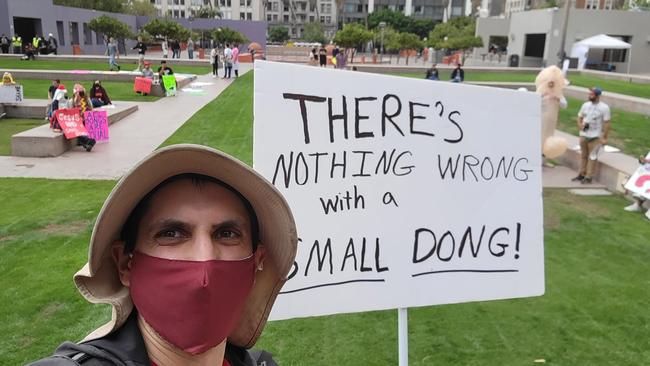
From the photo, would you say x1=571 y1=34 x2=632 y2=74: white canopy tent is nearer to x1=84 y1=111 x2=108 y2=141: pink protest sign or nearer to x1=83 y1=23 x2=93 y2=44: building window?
x1=84 y1=111 x2=108 y2=141: pink protest sign

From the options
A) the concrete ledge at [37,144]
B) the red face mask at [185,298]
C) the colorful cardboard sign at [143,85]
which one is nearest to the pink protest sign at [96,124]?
the concrete ledge at [37,144]

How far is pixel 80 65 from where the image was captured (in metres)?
33.1

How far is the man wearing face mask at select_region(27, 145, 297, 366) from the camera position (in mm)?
1471

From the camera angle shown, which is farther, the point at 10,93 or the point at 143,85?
the point at 143,85

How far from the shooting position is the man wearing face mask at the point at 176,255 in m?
1.47

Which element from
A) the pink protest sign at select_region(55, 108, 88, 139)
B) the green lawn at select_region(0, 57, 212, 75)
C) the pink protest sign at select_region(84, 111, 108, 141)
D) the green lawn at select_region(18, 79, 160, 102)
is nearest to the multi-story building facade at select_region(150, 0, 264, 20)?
the green lawn at select_region(0, 57, 212, 75)

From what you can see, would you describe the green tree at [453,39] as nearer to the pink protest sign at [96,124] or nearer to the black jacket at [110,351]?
the pink protest sign at [96,124]

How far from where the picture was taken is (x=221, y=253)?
5.16 feet

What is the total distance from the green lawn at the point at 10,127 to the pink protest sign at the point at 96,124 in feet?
5.50

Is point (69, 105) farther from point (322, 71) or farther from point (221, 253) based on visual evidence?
point (221, 253)

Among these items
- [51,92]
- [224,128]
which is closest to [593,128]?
[224,128]

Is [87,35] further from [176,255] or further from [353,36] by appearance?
[176,255]

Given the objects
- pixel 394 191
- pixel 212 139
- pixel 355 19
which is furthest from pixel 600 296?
pixel 355 19

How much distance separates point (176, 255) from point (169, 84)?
2121 centimetres
